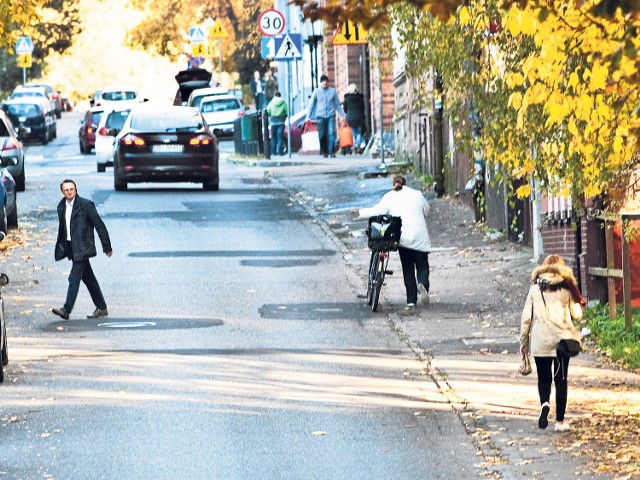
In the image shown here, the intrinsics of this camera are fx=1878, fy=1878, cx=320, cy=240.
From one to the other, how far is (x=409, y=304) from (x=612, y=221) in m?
2.66

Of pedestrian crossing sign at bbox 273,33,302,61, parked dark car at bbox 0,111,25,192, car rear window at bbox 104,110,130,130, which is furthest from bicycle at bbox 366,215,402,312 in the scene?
car rear window at bbox 104,110,130,130

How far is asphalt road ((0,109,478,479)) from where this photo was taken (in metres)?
10.8

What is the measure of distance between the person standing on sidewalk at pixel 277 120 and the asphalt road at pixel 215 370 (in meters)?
16.2

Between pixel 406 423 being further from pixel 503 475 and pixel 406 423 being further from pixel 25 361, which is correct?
pixel 25 361

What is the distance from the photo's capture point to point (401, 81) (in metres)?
36.8

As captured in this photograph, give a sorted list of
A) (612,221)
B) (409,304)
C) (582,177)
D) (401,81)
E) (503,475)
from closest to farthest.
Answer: (503,475) → (582,177) → (612,221) → (409,304) → (401,81)

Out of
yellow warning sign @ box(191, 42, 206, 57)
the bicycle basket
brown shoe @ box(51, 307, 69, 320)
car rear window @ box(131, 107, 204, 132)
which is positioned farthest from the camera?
yellow warning sign @ box(191, 42, 206, 57)

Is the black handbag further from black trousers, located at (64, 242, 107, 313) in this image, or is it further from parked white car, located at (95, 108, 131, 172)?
parked white car, located at (95, 108, 131, 172)

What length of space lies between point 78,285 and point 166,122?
545 inches

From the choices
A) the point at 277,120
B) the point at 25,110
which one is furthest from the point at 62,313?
the point at 25,110

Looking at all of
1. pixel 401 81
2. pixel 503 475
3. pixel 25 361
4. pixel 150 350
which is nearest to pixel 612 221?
pixel 150 350

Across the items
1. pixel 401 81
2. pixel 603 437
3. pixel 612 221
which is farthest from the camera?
pixel 401 81

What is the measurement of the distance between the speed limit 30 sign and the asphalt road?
520 inches

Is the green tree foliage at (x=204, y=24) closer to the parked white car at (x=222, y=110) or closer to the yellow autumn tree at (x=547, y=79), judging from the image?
the parked white car at (x=222, y=110)
